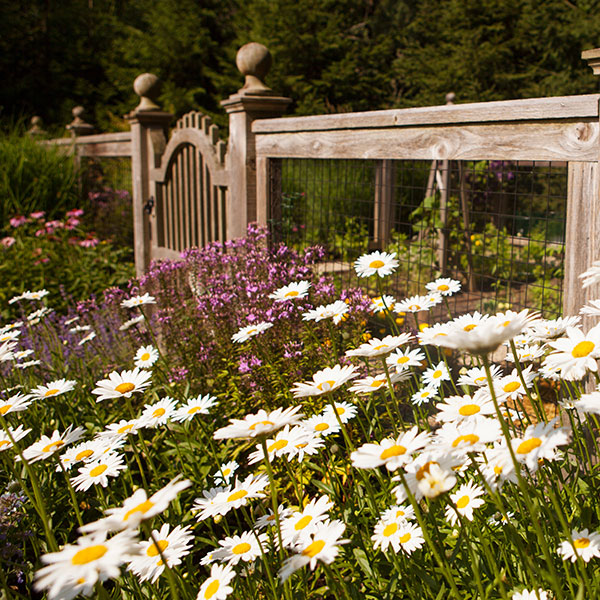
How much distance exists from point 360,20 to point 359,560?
62.8 ft

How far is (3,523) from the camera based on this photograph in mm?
1739

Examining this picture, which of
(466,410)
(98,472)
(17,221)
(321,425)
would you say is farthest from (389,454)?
(17,221)

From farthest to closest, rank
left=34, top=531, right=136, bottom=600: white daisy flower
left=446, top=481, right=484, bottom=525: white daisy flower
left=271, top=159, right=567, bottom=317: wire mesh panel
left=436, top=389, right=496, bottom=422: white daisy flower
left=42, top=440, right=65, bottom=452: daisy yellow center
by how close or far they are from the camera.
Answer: left=271, top=159, right=567, bottom=317: wire mesh panel, left=42, top=440, right=65, bottom=452: daisy yellow center, left=446, top=481, right=484, bottom=525: white daisy flower, left=436, top=389, right=496, bottom=422: white daisy flower, left=34, top=531, right=136, bottom=600: white daisy flower

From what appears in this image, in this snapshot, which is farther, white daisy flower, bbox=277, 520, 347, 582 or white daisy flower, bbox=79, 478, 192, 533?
white daisy flower, bbox=277, 520, 347, 582

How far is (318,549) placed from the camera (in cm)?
105

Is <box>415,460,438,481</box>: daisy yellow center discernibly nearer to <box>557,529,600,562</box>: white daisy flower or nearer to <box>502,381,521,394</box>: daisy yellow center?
<box>557,529,600,562</box>: white daisy flower

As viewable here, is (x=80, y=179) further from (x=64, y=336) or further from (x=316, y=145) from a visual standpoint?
(x=316, y=145)

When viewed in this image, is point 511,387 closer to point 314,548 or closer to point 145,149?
point 314,548

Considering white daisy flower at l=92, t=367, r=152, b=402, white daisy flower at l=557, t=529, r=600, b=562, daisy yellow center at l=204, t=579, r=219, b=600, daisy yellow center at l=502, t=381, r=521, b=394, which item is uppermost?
daisy yellow center at l=502, t=381, r=521, b=394

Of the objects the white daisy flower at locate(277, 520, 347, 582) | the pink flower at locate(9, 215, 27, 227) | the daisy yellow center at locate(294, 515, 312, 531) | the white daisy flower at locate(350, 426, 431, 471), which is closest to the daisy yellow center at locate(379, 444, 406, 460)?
the white daisy flower at locate(350, 426, 431, 471)

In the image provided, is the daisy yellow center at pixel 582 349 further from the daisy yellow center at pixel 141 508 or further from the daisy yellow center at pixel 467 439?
the daisy yellow center at pixel 141 508

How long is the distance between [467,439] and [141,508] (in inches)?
20.4

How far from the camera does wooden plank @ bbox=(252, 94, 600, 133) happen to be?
207 cm

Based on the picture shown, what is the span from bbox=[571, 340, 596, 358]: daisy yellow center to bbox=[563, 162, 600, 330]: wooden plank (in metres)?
1.05
